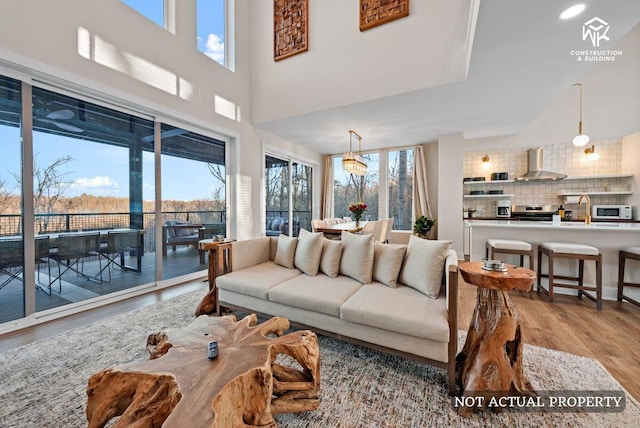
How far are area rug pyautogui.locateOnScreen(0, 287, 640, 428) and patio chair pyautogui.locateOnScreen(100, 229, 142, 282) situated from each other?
3.85ft

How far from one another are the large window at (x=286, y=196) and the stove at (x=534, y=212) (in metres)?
5.15

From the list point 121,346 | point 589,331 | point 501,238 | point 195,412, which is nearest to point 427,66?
point 501,238

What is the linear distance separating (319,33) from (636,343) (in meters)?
5.33

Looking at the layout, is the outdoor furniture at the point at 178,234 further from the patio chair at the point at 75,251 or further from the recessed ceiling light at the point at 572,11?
the recessed ceiling light at the point at 572,11

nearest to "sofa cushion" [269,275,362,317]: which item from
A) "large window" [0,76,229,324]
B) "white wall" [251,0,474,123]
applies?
"large window" [0,76,229,324]

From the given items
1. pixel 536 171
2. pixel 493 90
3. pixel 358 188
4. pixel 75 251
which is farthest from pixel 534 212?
pixel 75 251

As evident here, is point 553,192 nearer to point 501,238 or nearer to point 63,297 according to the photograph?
point 501,238

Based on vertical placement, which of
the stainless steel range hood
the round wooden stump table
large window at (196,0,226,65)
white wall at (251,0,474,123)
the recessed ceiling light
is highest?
large window at (196,0,226,65)

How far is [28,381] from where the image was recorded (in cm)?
164

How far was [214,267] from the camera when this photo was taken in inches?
113

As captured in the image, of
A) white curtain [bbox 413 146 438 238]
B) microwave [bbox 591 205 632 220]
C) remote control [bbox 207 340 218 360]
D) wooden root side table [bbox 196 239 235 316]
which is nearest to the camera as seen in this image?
remote control [bbox 207 340 218 360]

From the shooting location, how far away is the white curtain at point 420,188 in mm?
6012

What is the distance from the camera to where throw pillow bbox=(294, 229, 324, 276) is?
8.46ft

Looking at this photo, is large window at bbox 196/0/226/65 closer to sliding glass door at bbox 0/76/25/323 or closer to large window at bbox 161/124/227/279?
large window at bbox 161/124/227/279
